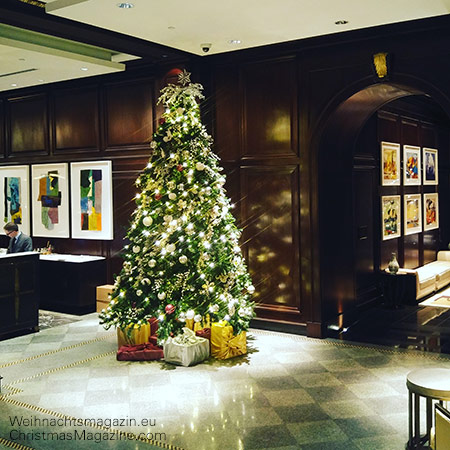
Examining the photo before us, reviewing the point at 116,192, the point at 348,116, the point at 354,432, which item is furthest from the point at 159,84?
the point at 354,432

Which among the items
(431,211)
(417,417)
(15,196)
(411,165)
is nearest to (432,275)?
(431,211)

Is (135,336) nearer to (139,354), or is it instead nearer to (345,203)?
(139,354)

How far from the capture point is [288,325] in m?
7.24

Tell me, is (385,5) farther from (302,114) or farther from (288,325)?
(288,325)

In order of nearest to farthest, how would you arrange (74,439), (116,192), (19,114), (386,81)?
(74,439), (386,81), (116,192), (19,114)

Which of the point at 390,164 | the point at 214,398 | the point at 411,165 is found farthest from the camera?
the point at 411,165

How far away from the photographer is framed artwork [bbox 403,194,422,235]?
32.3ft

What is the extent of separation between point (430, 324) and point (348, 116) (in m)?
2.93

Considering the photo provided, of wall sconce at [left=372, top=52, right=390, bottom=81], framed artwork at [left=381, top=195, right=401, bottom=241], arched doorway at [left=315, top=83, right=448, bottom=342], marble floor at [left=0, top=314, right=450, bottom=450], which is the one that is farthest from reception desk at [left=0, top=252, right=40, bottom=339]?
framed artwork at [left=381, top=195, right=401, bottom=241]

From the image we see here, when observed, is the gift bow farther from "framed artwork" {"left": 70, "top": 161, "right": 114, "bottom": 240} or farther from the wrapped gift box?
"framed artwork" {"left": 70, "top": 161, "right": 114, "bottom": 240}

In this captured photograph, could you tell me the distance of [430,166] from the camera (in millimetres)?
10867

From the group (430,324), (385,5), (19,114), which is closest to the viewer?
(385,5)

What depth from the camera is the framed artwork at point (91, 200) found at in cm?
871

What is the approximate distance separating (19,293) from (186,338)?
97.6 inches
